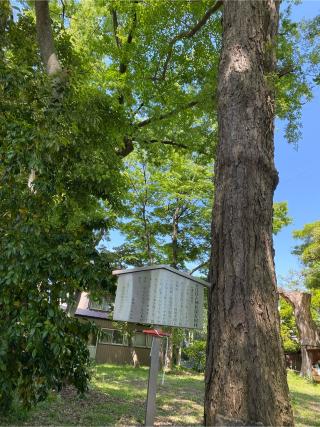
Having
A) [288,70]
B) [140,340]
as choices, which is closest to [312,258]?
[140,340]

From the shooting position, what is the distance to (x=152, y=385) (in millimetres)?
3158

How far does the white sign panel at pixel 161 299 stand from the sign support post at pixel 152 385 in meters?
0.29

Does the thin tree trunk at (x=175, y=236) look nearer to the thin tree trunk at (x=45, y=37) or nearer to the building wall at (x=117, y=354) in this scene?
the building wall at (x=117, y=354)

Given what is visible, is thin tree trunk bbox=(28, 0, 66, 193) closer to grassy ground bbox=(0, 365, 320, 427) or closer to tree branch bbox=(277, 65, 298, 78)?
tree branch bbox=(277, 65, 298, 78)

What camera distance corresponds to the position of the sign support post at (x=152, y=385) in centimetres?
303

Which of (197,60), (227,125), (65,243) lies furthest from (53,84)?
(197,60)

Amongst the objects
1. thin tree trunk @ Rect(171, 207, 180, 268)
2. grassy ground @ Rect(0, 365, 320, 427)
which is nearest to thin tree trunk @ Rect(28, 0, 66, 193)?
grassy ground @ Rect(0, 365, 320, 427)

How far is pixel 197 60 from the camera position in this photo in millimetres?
9102

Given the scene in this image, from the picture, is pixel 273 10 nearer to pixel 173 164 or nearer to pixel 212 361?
pixel 212 361

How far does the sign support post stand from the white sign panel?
0.29 meters

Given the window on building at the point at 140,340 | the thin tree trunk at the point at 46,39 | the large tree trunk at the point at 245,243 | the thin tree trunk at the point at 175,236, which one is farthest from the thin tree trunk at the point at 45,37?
the window on building at the point at 140,340

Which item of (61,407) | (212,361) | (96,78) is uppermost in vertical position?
(96,78)

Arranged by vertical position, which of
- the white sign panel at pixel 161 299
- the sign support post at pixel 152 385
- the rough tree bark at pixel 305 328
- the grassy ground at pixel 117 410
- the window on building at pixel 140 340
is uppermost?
the rough tree bark at pixel 305 328

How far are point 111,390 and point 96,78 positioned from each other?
7.48 m
